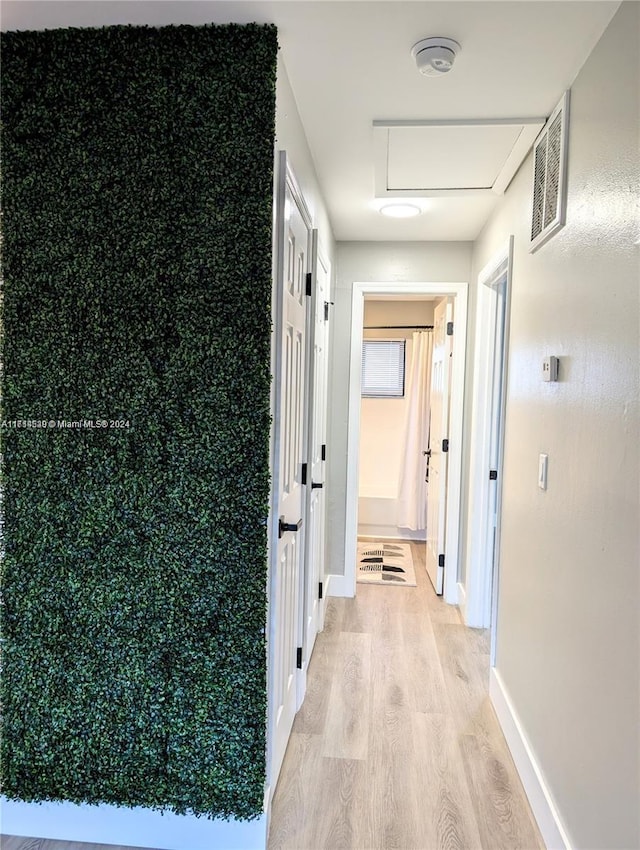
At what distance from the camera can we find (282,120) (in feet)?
5.75

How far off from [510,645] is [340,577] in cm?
166

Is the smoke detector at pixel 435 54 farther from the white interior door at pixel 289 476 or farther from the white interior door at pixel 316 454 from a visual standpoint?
the white interior door at pixel 316 454

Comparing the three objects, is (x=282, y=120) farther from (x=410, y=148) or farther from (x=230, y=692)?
(x=230, y=692)

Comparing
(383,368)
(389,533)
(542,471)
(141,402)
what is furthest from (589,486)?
(383,368)

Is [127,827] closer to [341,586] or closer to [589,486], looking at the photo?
[589,486]

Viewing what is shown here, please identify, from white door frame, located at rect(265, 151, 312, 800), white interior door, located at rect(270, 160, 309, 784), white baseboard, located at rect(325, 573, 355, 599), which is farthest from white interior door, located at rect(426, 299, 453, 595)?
white door frame, located at rect(265, 151, 312, 800)

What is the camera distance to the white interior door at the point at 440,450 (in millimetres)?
3811

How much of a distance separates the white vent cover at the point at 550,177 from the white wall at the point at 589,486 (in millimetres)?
47

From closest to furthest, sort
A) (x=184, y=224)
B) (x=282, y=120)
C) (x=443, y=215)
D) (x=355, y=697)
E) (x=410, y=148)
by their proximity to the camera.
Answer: (x=184, y=224)
(x=282, y=120)
(x=410, y=148)
(x=355, y=697)
(x=443, y=215)

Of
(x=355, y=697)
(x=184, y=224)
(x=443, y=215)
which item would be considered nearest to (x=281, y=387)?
(x=184, y=224)

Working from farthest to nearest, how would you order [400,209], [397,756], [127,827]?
[400,209], [397,756], [127,827]

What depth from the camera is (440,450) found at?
12.8 ft

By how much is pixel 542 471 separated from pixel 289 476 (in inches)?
36.1

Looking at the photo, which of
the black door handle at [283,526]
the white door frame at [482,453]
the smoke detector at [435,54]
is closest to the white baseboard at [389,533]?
the white door frame at [482,453]
